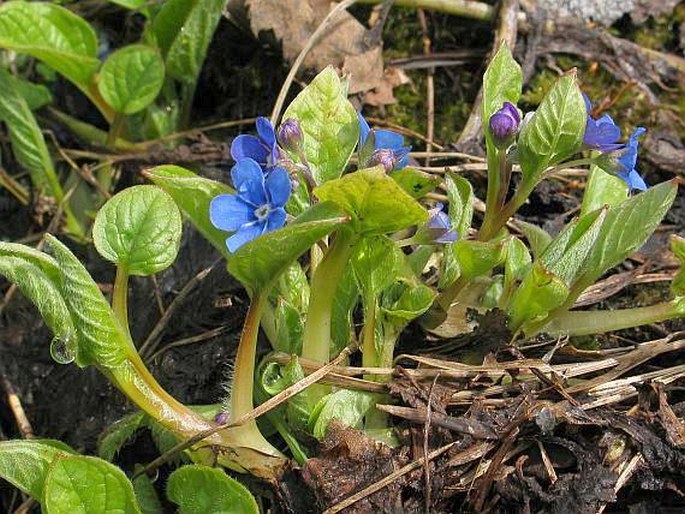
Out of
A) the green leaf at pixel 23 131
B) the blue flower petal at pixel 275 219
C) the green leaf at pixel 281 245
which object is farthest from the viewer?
the green leaf at pixel 23 131

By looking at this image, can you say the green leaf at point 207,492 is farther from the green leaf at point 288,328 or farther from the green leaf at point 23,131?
the green leaf at point 23,131

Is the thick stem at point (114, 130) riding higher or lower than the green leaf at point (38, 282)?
lower

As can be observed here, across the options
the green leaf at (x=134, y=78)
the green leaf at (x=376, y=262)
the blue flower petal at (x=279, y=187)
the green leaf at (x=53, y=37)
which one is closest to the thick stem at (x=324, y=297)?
the green leaf at (x=376, y=262)

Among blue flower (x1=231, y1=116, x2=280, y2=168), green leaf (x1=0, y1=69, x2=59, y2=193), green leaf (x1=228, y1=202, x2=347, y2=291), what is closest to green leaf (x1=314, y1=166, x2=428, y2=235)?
green leaf (x1=228, y1=202, x2=347, y2=291)

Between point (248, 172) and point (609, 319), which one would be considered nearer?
point (248, 172)

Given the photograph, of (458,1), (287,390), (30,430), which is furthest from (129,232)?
(458,1)

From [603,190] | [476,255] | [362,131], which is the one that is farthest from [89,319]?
[603,190]

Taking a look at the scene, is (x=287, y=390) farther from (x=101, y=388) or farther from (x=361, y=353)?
(x=101, y=388)

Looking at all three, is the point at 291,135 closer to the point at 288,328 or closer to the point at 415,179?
the point at 415,179

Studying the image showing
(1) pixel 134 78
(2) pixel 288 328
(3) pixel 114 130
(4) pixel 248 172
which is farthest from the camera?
(3) pixel 114 130
